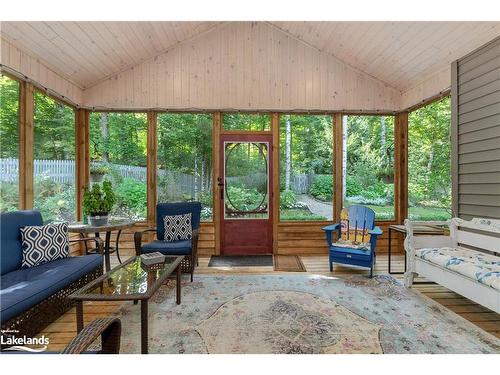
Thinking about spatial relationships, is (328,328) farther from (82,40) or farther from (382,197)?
(82,40)

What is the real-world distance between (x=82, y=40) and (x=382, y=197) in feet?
16.1

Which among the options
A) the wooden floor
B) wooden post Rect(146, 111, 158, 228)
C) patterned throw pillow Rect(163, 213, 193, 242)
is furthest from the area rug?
wooden post Rect(146, 111, 158, 228)

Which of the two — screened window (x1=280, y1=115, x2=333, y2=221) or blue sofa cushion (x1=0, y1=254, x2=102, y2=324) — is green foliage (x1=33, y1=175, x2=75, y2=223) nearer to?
blue sofa cushion (x1=0, y1=254, x2=102, y2=324)

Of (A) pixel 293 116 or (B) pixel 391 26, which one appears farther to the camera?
(A) pixel 293 116

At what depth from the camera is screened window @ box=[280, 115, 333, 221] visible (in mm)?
4621

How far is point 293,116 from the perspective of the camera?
4621 mm

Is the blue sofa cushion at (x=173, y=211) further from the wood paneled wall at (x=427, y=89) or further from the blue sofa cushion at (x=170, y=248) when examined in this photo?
the wood paneled wall at (x=427, y=89)

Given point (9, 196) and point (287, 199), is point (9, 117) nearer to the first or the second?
point (9, 196)

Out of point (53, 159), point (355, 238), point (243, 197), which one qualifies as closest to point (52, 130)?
Answer: point (53, 159)

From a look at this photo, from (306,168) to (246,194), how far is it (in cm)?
110
